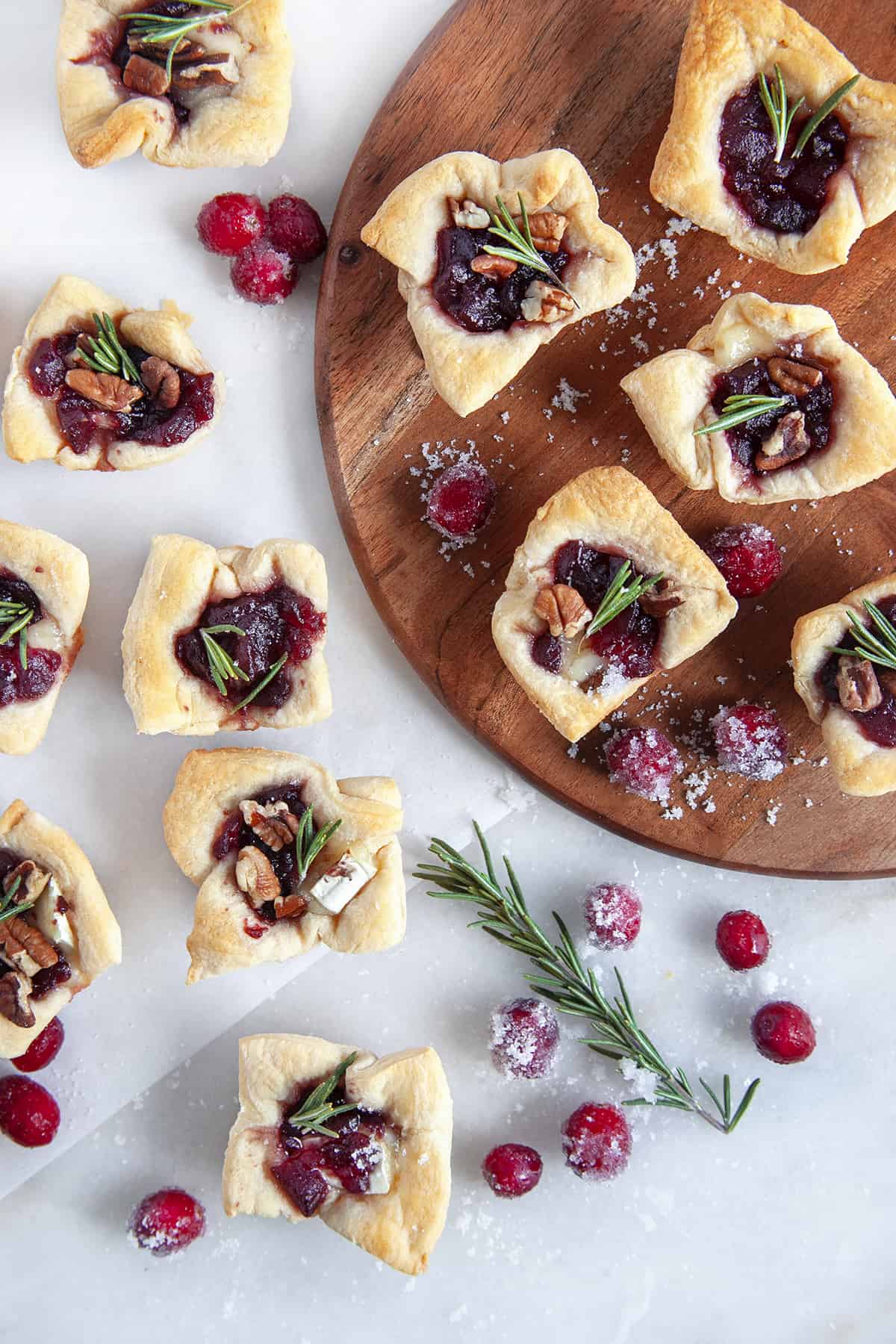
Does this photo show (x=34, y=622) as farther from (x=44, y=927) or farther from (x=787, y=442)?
(x=787, y=442)

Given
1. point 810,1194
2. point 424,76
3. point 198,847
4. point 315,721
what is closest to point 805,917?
point 810,1194

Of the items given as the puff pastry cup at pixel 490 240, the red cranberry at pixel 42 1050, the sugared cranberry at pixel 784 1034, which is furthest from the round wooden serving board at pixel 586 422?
the red cranberry at pixel 42 1050

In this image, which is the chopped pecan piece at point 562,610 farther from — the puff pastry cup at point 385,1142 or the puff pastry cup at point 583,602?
the puff pastry cup at point 385,1142

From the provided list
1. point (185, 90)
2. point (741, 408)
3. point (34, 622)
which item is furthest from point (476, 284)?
point (34, 622)

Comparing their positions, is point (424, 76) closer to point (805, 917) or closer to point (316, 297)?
point (316, 297)

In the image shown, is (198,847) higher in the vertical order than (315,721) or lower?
lower

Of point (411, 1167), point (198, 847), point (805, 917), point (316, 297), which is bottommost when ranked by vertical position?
point (411, 1167)
